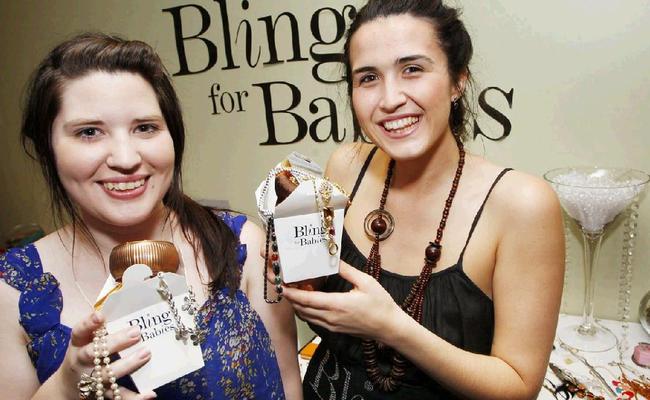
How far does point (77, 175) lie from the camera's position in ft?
3.12

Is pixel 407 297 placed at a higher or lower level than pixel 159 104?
lower

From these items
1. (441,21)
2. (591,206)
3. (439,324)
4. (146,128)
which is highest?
(441,21)

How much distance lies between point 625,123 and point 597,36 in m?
0.30

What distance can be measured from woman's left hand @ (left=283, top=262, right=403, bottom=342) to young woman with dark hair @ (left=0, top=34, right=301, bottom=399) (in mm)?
212

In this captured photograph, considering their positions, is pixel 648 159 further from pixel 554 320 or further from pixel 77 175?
pixel 77 175

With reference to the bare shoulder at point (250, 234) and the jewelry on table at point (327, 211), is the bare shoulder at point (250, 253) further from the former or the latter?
the jewelry on table at point (327, 211)

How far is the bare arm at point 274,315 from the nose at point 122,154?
36 cm

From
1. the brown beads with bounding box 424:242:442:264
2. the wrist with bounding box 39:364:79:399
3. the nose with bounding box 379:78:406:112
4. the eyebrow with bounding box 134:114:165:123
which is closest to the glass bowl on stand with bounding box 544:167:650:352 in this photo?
the brown beads with bounding box 424:242:442:264

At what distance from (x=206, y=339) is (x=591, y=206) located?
4.17 feet

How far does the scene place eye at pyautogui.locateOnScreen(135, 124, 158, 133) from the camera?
3.28ft

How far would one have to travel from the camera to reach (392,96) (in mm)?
1101

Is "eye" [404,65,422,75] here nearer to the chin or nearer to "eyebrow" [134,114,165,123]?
the chin

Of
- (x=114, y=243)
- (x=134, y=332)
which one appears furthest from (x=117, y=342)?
(x=114, y=243)

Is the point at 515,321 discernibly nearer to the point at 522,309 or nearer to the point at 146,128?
the point at 522,309
